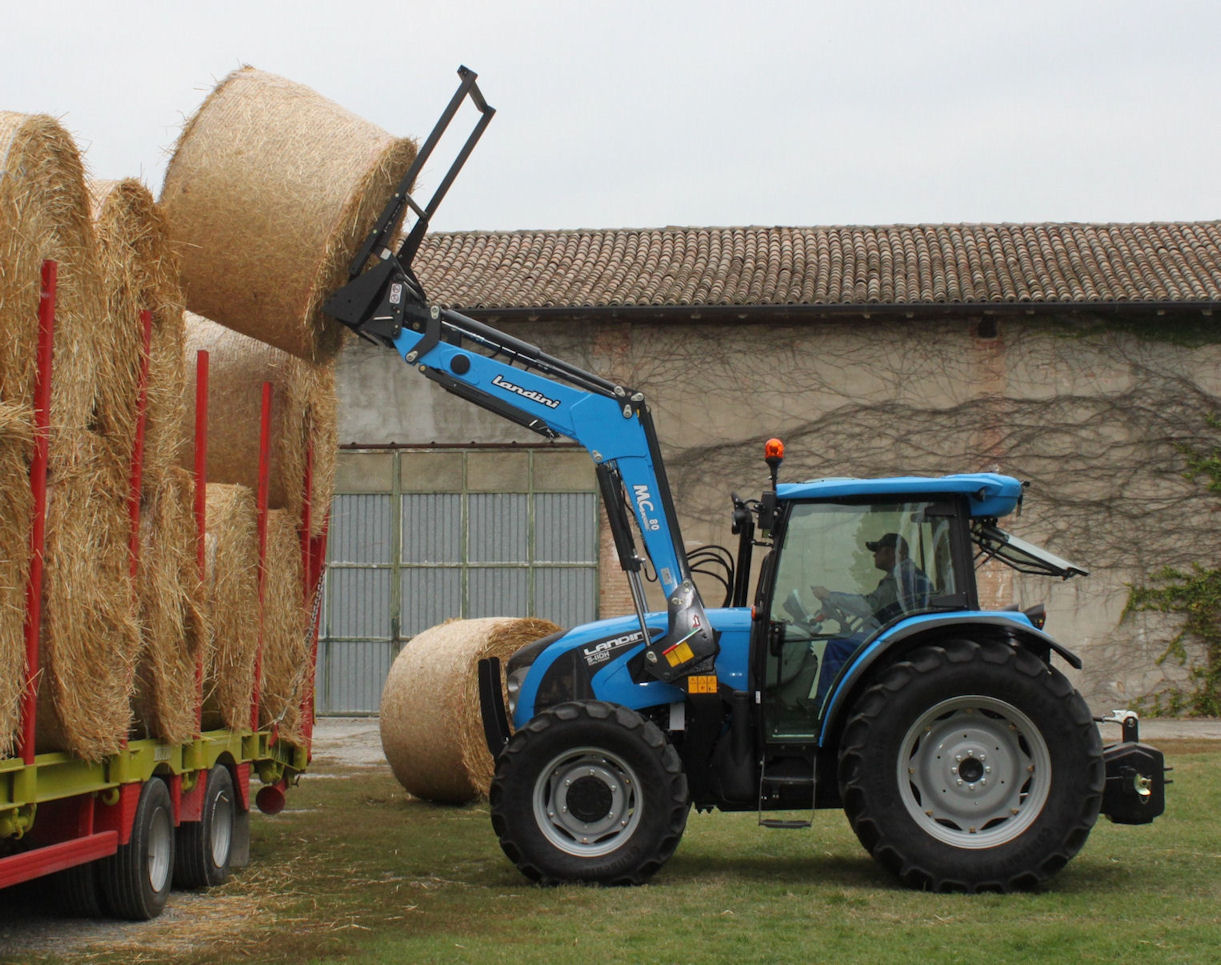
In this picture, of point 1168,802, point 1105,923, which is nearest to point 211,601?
point 1105,923

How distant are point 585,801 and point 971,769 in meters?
1.90

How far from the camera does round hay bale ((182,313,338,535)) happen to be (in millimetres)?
8414

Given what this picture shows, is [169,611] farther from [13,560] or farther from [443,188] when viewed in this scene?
[443,188]

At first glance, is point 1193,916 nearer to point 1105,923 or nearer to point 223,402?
point 1105,923

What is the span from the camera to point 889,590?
7.79 meters

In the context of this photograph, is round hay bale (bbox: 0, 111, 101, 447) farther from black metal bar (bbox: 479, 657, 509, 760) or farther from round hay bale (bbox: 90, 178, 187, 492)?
black metal bar (bbox: 479, 657, 509, 760)

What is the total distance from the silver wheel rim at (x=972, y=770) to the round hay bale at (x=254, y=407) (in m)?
3.74

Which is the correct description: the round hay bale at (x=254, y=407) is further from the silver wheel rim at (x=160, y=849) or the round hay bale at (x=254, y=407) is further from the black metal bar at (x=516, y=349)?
the silver wheel rim at (x=160, y=849)

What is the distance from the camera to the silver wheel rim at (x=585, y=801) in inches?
300

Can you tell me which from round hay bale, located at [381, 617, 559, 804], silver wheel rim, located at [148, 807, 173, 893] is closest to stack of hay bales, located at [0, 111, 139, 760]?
silver wheel rim, located at [148, 807, 173, 893]

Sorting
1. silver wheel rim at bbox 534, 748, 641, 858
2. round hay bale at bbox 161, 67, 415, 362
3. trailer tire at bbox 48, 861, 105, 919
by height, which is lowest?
trailer tire at bbox 48, 861, 105, 919

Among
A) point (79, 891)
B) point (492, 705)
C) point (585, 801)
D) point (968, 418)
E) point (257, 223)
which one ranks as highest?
point (968, 418)

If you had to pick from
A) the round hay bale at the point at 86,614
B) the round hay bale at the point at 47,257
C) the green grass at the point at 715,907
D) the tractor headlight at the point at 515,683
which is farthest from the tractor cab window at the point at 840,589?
the round hay bale at the point at 47,257

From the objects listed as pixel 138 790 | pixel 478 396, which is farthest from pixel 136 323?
pixel 478 396
